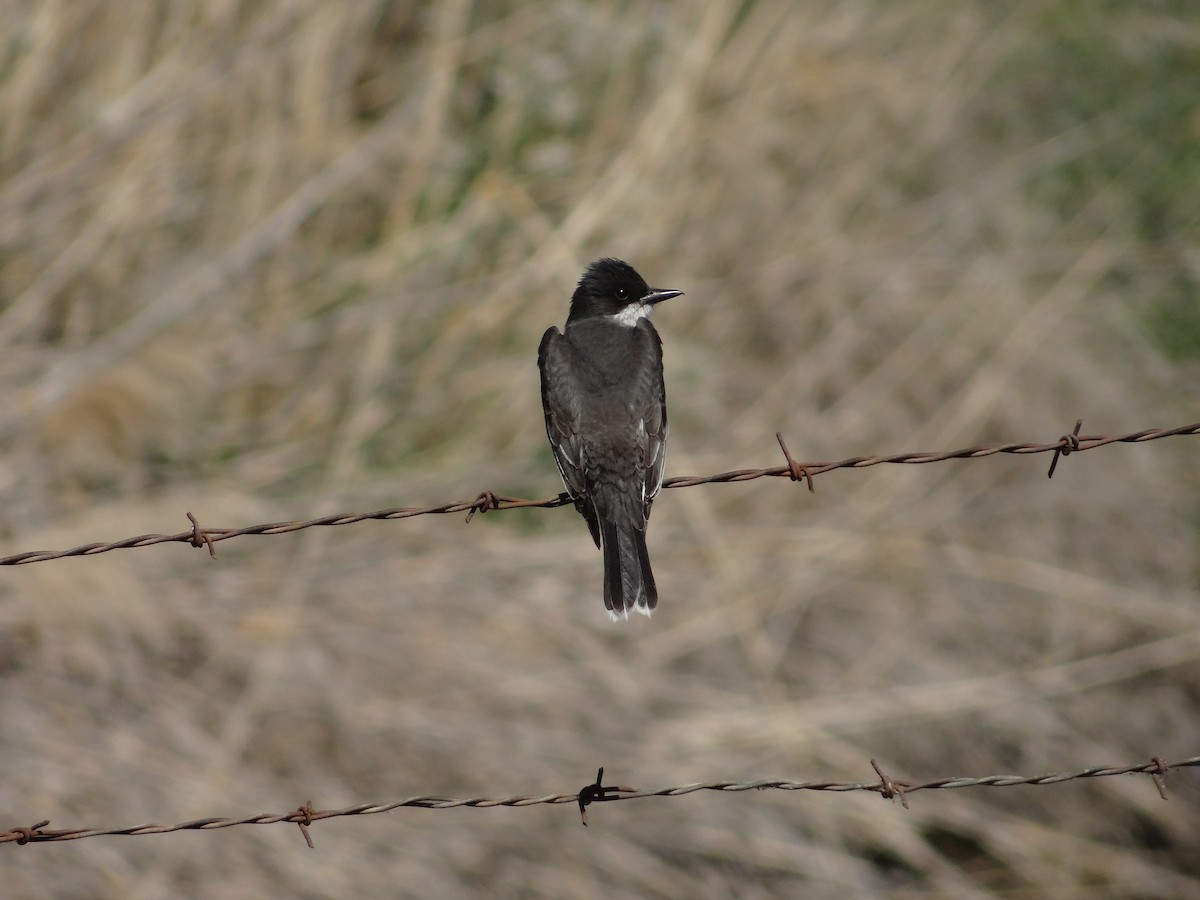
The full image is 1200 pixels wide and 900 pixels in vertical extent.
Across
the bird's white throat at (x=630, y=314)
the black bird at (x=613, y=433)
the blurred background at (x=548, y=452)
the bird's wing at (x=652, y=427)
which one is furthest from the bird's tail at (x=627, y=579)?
the blurred background at (x=548, y=452)

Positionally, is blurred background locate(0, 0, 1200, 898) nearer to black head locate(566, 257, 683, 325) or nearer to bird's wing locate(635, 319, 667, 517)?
black head locate(566, 257, 683, 325)

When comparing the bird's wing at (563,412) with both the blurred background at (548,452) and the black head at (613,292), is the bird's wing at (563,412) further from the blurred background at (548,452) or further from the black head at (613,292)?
the blurred background at (548,452)

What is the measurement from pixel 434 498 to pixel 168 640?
1.45m

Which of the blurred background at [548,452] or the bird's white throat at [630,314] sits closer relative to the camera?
the bird's white throat at [630,314]

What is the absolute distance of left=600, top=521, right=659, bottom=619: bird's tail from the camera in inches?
189

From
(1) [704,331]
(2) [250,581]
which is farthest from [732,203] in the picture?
(2) [250,581]

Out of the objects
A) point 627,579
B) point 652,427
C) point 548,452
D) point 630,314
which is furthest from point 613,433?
point 548,452

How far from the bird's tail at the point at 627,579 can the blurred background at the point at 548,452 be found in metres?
1.93

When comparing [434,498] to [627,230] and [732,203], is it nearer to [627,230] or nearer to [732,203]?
[627,230]

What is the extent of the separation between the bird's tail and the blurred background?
1932 millimetres

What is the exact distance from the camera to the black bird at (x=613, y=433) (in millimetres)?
4883

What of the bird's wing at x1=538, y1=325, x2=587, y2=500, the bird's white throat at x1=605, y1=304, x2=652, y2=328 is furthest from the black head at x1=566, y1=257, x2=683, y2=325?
the bird's wing at x1=538, y1=325, x2=587, y2=500

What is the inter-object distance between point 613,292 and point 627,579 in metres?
1.56

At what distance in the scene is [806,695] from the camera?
7688 mm
